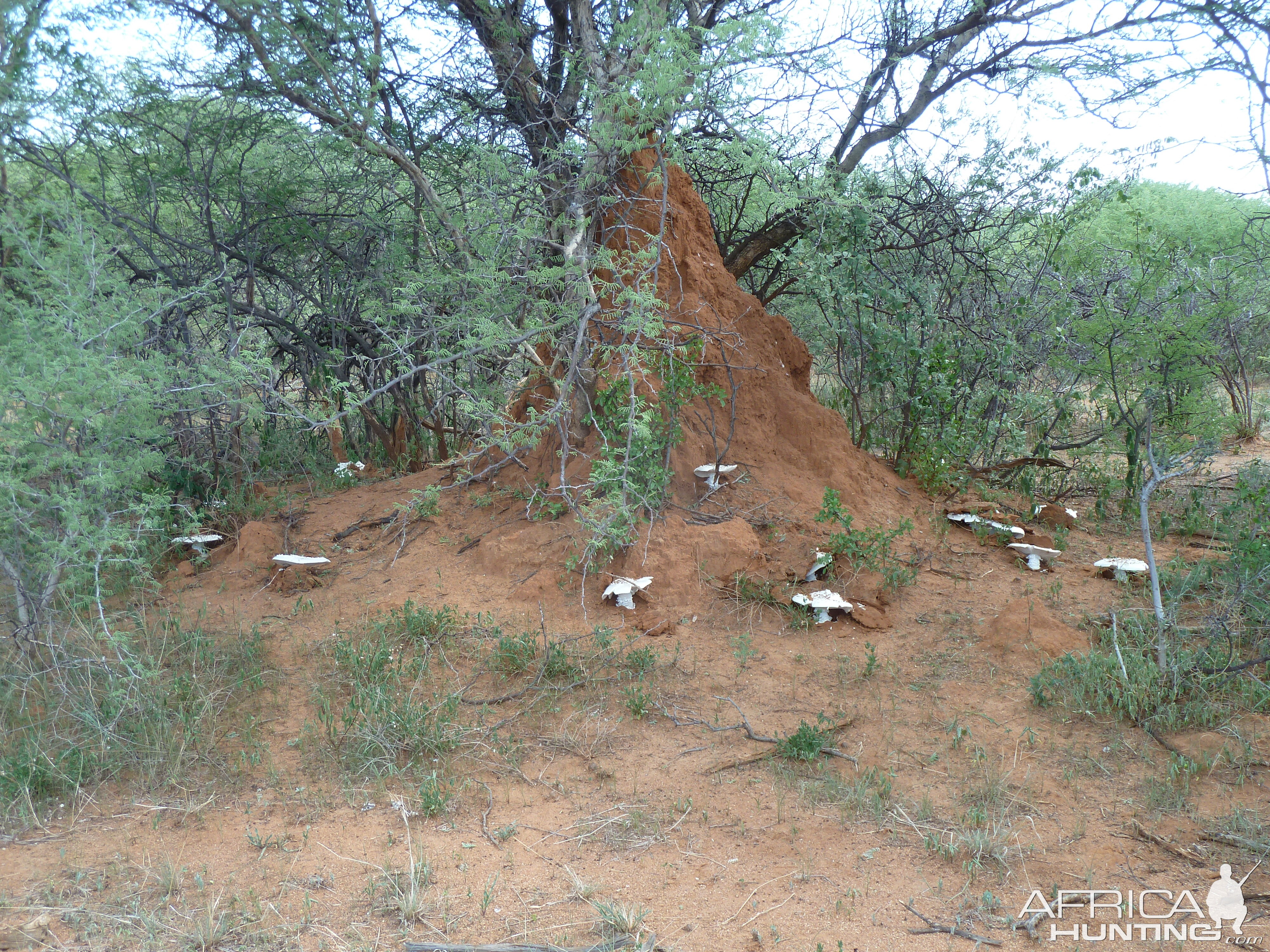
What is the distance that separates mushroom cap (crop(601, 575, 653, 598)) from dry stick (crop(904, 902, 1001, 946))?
2.32 metres

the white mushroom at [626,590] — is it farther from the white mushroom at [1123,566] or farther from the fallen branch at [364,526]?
the white mushroom at [1123,566]

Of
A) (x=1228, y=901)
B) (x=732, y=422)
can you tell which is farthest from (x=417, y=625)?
(x=1228, y=901)

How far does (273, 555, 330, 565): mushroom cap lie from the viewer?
5145 millimetres

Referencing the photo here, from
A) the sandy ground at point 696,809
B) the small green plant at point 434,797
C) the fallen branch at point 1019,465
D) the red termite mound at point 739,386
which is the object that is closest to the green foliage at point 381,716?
the sandy ground at point 696,809

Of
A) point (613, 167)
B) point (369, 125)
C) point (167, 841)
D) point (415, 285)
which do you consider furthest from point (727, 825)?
point (369, 125)

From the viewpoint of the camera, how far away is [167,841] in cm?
337

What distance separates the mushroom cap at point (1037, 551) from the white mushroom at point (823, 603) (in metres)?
1.38

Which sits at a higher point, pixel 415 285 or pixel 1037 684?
pixel 415 285

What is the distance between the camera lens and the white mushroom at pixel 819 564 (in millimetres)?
5035

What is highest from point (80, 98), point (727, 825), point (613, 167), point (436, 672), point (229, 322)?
point (80, 98)

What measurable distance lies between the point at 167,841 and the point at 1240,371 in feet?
34.4

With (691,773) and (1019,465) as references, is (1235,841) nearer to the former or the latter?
(691,773)

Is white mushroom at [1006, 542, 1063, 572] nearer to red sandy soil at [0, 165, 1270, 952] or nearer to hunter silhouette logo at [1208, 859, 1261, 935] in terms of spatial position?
red sandy soil at [0, 165, 1270, 952]

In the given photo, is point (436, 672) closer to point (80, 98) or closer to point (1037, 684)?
point (1037, 684)
